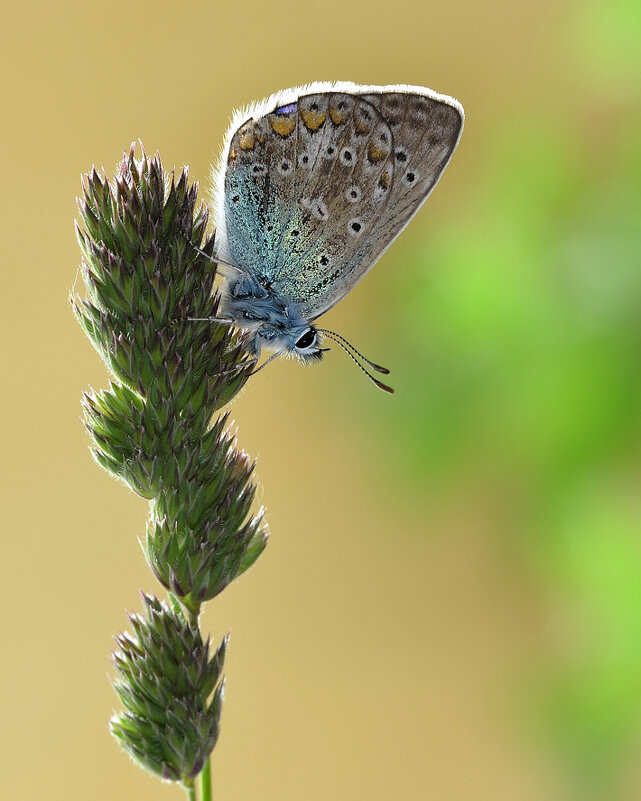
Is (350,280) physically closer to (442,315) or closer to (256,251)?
(256,251)

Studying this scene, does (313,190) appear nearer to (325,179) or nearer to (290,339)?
(325,179)

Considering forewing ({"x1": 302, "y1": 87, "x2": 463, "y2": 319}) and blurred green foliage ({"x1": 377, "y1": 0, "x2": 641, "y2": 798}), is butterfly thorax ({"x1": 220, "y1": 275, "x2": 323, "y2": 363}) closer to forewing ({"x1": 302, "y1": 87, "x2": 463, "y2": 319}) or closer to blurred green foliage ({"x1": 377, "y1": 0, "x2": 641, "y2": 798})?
forewing ({"x1": 302, "y1": 87, "x2": 463, "y2": 319})

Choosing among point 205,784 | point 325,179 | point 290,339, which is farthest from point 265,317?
point 205,784

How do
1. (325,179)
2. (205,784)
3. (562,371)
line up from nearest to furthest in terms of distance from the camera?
(205,784) → (325,179) → (562,371)

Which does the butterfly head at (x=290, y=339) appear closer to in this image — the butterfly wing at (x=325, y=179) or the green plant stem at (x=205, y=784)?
the butterfly wing at (x=325, y=179)

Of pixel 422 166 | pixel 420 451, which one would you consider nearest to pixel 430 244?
pixel 420 451

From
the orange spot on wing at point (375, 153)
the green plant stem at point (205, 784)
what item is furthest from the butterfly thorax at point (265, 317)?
the green plant stem at point (205, 784)
